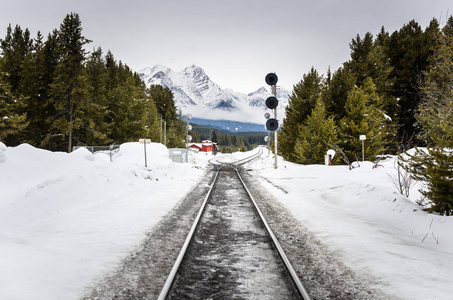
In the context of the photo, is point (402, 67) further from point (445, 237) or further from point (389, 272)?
point (389, 272)

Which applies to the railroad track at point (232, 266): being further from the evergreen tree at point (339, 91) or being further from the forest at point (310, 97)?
the evergreen tree at point (339, 91)

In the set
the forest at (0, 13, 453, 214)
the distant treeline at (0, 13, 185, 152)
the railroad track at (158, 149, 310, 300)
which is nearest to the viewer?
the railroad track at (158, 149, 310, 300)

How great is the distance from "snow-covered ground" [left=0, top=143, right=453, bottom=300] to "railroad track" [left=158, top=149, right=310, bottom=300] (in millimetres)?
1200

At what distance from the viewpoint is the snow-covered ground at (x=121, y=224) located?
3.88 meters

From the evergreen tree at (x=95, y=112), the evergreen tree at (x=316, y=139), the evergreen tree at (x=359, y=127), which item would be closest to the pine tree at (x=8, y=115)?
the evergreen tree at (x=95, y=112)

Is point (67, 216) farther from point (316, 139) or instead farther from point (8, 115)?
point (8, 115)

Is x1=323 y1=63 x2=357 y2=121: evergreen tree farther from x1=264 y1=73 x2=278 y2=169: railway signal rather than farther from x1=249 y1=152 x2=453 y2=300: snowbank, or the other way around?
x1=249 y1=152 x2=453 y2=300: snowbank

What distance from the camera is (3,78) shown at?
27.4 meters

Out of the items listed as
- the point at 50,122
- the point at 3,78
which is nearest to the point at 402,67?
the point at 50,122

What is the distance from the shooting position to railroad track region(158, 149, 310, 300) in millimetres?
3562

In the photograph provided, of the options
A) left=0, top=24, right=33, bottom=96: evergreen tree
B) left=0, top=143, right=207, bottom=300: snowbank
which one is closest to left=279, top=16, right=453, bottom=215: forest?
left=0, top=143, right=207, bottom=300: snowbank

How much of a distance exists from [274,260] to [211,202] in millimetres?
5399

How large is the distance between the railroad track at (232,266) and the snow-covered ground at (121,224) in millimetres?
1200

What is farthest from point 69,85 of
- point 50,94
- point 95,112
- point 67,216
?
point 67,216
